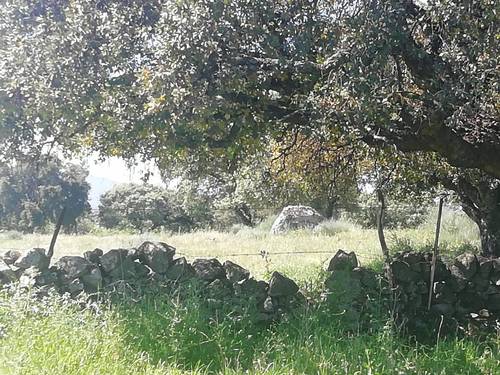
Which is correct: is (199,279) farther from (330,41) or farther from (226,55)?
(330,41)

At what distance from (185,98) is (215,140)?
1187mm

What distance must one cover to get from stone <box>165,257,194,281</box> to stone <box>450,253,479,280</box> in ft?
11.9

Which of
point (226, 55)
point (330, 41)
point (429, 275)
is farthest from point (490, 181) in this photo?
point (226, 55)

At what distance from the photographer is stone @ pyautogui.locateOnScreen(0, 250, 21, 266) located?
7.27 meters

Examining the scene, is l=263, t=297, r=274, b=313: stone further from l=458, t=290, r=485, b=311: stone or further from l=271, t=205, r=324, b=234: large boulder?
l=271, t=205, r=324, b=234: large boulder

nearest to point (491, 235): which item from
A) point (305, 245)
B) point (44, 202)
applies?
point (305, 245)

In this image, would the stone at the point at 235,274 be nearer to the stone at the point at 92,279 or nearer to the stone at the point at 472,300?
the stone at the point at 92,279

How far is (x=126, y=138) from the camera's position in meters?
6.57

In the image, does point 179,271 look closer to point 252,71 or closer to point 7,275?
point 7,275

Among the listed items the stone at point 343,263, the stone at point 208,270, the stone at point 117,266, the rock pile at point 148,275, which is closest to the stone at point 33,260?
the rock pile at point 148,275

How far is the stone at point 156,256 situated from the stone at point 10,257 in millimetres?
1682

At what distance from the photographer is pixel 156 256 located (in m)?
7.18

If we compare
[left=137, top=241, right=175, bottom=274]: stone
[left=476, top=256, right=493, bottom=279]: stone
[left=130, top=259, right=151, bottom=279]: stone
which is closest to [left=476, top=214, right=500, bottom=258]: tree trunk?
[left=476, top=256, right=493, bottom=279]: stone

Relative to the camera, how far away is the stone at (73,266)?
701 centimetres
